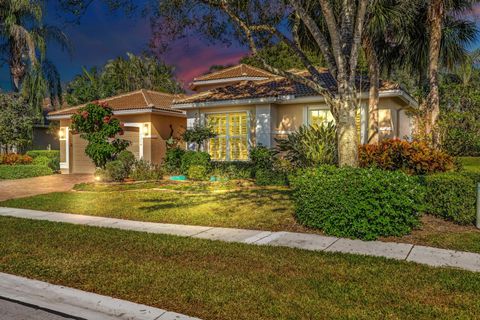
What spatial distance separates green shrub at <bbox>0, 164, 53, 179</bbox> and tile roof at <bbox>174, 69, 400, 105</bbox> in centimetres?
803

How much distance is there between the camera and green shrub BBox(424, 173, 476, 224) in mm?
7902

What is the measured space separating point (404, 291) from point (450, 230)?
366 cm

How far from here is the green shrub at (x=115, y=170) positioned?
15.1 metres

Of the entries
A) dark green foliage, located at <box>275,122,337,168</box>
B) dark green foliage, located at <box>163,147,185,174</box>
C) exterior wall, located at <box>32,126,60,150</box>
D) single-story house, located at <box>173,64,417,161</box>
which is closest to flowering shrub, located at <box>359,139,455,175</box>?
dark green foliage, located at <box>275,122,337,168</box>

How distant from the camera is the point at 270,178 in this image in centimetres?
1420

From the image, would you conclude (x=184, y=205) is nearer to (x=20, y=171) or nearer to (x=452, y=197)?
(x=452, y=197)

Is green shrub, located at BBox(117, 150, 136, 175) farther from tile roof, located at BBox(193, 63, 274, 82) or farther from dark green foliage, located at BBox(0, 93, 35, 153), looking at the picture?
dark green foliage, located at BBox(0, 93, 35, 153)

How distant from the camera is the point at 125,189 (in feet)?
45.9

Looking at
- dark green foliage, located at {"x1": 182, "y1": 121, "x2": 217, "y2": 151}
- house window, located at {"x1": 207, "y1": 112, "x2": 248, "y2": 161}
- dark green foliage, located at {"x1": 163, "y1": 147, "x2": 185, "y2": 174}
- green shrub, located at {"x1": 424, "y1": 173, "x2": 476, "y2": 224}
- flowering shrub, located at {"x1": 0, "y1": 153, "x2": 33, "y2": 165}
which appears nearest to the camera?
green shrub, located at {"x1": 424, "y1": 173, "x2": 476, "y2": 224}

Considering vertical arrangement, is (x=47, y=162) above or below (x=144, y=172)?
above

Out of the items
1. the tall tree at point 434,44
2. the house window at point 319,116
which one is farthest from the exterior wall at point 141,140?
the tall tree at point 434,44

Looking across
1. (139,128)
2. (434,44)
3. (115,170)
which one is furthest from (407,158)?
(139,128)

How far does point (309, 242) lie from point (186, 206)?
14.2 ft

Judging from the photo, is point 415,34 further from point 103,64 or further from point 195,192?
point 103,64
